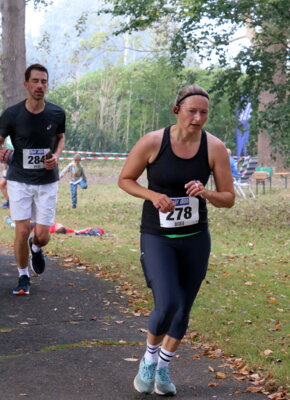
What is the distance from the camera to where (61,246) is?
1327 centimetres

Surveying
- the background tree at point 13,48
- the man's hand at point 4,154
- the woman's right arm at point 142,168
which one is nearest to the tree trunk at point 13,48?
the background tree at point 13,48

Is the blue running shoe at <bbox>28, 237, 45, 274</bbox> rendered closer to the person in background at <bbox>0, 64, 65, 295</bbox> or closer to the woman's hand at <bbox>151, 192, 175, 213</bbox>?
the person in background at <bbox>0, 64, 65, 295</bbox>

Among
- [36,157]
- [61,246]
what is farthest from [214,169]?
[61,246]

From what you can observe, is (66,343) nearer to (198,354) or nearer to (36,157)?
(198,354)

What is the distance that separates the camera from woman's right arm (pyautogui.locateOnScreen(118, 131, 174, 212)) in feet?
16.7

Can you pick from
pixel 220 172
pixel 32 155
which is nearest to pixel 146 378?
pixel 220 172

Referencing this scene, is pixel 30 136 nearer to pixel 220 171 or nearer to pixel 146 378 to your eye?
pixel 220 171

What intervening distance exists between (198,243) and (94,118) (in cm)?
4645

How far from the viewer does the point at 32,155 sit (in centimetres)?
800

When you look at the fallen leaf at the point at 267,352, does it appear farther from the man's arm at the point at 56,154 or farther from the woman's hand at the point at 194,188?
the man's arm at the point at 56,154

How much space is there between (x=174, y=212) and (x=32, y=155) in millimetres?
3200

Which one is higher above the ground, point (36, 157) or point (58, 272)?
point (36, 157)

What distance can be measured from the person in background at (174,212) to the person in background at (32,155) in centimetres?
285

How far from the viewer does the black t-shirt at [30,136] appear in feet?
26.2
